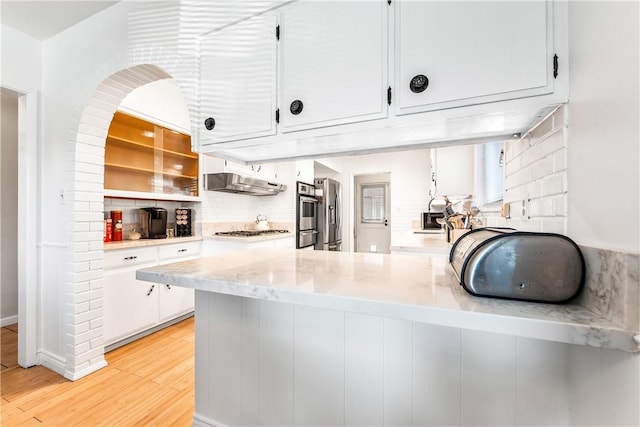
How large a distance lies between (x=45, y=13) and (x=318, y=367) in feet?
9.53

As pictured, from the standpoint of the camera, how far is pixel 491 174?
1966 millimetres

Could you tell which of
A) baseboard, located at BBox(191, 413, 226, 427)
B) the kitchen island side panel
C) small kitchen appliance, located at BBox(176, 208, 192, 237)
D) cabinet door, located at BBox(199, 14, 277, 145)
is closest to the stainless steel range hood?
small kitchen appliance, located at BBox(176, 208, 192, 237)

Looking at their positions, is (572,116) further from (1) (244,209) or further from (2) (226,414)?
(1) (244,209)

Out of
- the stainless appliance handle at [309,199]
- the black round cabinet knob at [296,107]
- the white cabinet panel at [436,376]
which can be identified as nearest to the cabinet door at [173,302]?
the stainless appliance handle at [309,199]

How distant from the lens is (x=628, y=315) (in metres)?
0.54

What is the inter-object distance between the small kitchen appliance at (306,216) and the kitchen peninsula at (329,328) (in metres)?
2.81

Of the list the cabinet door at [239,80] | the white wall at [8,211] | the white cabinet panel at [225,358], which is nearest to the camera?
the cabinet door at [239,80]

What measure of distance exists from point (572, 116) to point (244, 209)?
3863 mm

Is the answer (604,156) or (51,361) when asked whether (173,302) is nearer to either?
(51,361)

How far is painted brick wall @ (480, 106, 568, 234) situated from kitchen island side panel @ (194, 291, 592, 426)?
399 millimetres

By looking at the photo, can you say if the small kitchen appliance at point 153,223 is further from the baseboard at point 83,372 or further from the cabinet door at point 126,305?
the baseboard at point 83,372

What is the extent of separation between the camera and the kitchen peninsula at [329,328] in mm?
634

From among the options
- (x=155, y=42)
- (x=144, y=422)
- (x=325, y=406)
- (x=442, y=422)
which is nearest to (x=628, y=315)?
(x=442, y=422)

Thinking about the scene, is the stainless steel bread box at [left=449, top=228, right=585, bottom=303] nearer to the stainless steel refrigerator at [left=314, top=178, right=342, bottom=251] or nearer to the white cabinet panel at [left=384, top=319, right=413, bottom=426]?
the white cabinet panel at [left=384, top=319, right=413, bottom=426]
